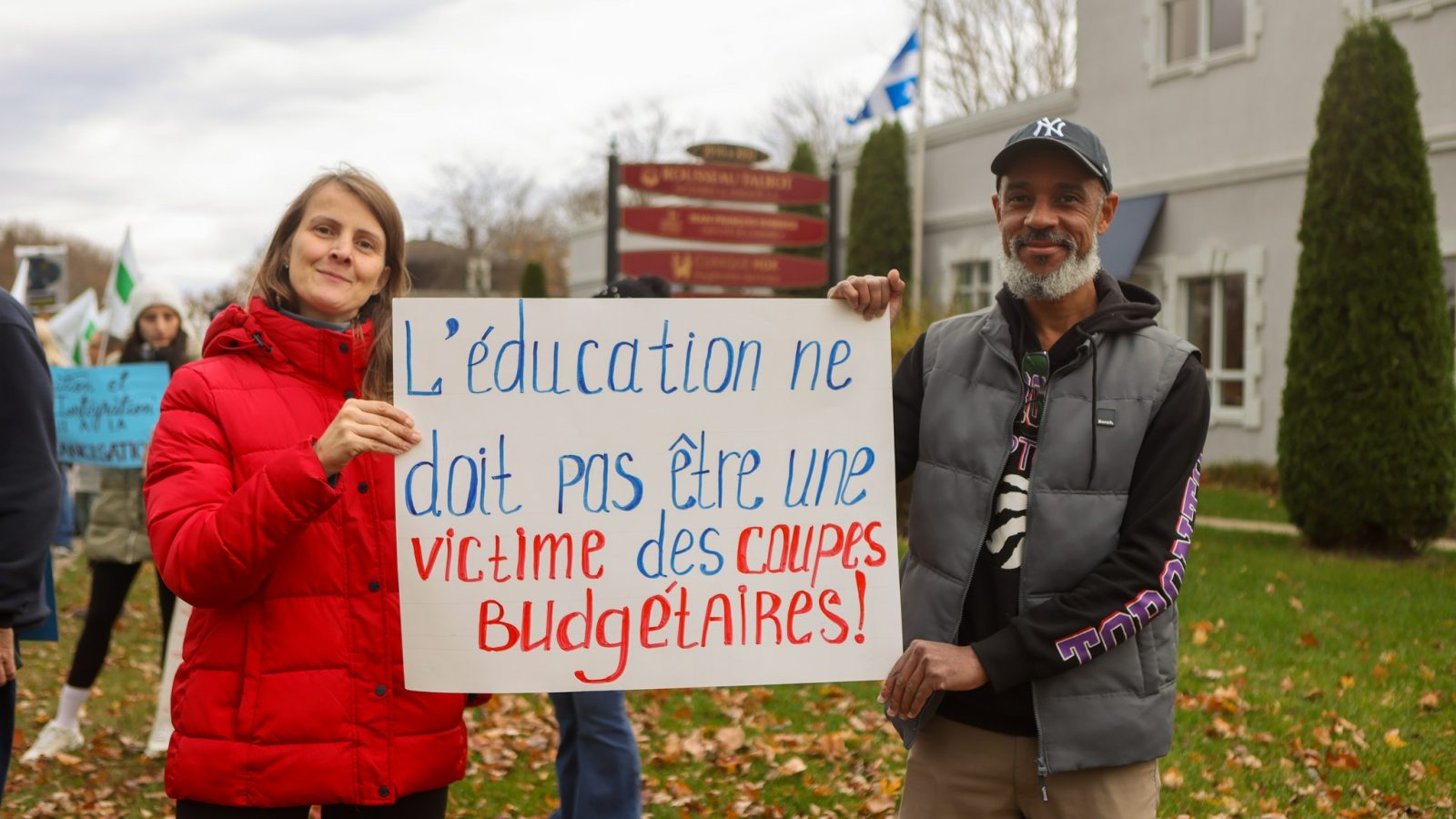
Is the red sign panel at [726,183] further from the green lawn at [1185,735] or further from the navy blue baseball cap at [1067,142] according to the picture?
the navy blue baseball cap at [1067,142]

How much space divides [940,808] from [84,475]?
729 cm

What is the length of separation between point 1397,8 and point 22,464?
551 inches

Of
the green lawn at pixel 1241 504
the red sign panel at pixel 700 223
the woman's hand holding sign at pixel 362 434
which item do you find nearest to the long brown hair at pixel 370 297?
the woman's hand holding sign at pixel 362 434

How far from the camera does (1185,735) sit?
18.5 ft

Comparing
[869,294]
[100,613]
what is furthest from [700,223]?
[869,294]

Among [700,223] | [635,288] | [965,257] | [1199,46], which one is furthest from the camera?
[965,257]

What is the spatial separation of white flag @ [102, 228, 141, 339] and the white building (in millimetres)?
8068

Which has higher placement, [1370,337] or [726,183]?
[726,183]

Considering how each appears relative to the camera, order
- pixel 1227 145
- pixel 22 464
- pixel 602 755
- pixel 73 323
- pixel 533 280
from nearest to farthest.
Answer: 1. pixel 22 464
2. pixel 602 755
3. pixel 73 323
4. pixel 1227 145
5. pixel 533 280

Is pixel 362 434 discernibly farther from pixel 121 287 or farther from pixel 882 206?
pixel 882 206

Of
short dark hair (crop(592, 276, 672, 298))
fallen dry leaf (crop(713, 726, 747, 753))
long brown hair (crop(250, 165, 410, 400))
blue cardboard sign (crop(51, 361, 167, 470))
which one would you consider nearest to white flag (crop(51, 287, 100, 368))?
blue cardboard sign (crop(51, 361, 167, 470))

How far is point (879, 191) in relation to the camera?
2167 cm

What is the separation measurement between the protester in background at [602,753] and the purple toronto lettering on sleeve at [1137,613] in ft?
6.31

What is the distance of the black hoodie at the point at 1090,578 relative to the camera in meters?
2.36
